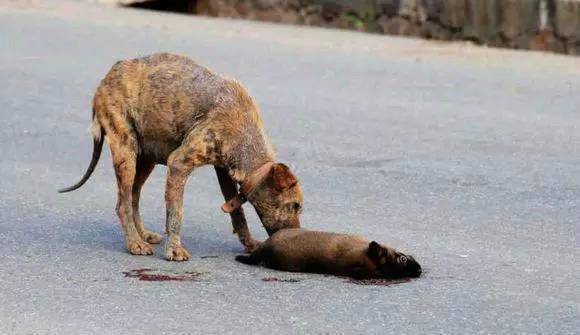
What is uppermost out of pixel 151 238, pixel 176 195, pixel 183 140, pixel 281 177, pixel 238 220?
pixel 183 140

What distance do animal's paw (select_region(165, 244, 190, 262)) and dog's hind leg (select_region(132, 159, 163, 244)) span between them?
55cm

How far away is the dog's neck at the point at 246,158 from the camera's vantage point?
25.1 feet

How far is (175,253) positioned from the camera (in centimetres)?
777

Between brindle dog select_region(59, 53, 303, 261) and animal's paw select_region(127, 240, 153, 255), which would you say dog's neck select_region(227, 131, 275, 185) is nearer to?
brindle dog select_region(59, 53, 303, 261)

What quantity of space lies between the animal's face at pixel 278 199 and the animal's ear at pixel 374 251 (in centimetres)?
56

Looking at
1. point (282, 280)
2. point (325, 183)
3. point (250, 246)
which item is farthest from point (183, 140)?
point (325, 183)

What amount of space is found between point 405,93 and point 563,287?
5418mm

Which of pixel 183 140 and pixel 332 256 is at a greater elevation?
pixel 183 140

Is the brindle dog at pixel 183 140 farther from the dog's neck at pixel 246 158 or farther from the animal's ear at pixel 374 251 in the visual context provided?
the animal's ear at pixel 374 251

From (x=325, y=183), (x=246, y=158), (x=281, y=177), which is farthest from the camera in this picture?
(x=325, y=183)

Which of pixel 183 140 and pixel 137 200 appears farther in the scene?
pixel 137 200

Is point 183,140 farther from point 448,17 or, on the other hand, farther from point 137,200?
point 448,17

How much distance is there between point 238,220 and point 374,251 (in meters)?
1.06

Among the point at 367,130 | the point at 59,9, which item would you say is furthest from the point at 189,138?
the point at 59,9
